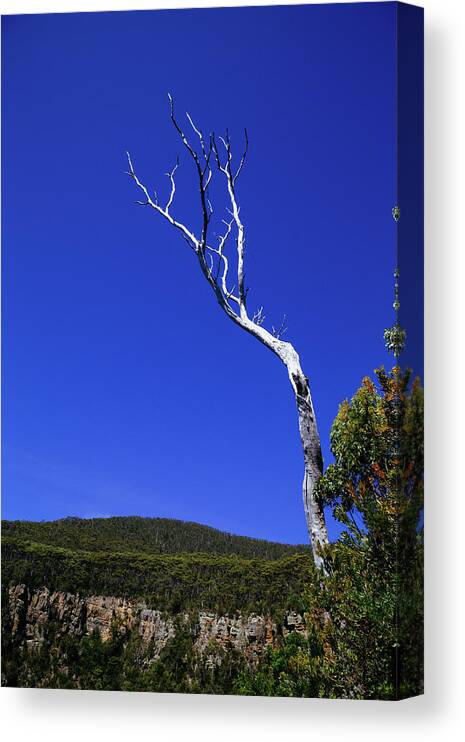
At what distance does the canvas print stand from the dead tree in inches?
0.5

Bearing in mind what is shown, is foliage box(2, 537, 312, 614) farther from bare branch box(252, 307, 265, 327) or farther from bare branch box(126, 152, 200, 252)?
bare branch box(126, 152, 200, 252)

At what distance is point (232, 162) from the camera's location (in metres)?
9.20

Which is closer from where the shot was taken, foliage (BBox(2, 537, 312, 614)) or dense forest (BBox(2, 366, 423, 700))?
dense forest (BBox(2, 366, 423, 700))

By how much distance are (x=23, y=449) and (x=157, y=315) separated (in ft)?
3.80

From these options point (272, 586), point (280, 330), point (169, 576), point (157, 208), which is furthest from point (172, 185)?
point (272, 586)

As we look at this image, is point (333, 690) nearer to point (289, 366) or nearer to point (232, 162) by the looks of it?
point (289, 366)

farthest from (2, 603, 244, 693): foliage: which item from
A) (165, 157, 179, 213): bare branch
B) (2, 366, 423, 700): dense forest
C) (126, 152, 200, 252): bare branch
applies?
(165, 157, 179, 213): bare branch

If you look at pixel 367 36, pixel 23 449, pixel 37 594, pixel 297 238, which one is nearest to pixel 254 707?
pixel 37 594

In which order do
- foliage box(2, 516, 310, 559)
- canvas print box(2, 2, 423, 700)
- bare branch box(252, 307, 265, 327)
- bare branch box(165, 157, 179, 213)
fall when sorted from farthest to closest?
bare branch box(165, 157, 179, 213), bare branch box(252, 307, 265, 327), foliage box(2, 516, 310, 559), canvas print box(2, 2, 423, 700)

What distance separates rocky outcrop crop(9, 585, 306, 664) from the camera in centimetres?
895

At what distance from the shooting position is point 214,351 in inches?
365

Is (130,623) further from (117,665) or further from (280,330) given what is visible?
(280,330)

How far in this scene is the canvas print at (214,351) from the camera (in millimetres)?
8766

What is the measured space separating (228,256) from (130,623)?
89.6 inches
